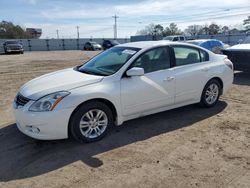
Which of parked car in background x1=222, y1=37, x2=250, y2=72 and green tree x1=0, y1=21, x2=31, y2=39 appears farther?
green tree x1=0, y1=21, x2=31, y2=39

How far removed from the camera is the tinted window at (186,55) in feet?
18.2

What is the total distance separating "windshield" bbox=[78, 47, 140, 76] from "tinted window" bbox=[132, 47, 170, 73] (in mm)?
194

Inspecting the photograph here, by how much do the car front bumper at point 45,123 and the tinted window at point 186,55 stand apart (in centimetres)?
251

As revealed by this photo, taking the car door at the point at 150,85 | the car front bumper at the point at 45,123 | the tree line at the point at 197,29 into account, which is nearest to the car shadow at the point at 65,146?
the car front bumper at the point at 45,123

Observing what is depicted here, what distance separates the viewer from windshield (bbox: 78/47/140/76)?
16.2 ft

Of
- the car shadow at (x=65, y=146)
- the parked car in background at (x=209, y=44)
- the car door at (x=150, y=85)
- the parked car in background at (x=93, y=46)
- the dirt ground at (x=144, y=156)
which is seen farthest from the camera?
the parked car in background at (x=93, y=46)

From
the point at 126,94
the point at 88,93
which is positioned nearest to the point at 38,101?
the point at 88,93

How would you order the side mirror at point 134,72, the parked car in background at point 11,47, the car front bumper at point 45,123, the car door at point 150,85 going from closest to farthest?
1. the car front bumper at point 45,123
2. the side mirror at point 134,72
3. the car door at point 150,85
4. the parked car in background at point 11,47

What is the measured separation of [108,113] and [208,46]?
14.5m

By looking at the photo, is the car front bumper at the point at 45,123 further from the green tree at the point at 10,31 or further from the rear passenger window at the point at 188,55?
the green tree at the point at 10,31

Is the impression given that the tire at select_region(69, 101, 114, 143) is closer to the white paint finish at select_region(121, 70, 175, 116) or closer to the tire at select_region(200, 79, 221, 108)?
the white paint finish at select_region(121, 70, 175, 116)

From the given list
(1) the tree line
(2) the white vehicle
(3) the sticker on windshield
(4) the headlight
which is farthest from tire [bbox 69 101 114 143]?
(1) the tree line

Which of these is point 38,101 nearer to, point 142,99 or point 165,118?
point 142,99

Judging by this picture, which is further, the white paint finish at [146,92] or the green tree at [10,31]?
the green tree at [10,31]
